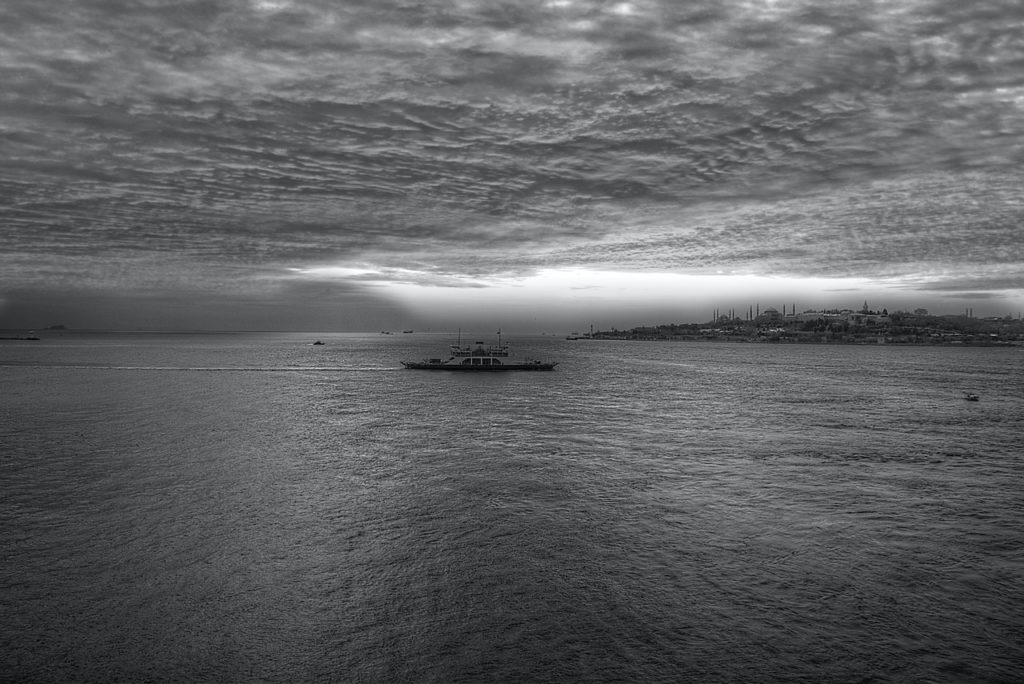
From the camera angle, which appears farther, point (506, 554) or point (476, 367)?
point (476, 367)

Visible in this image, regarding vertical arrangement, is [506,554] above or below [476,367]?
below

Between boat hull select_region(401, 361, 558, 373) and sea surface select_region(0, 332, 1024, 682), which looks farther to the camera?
boat hull select_region(401, 361, 558, 373)

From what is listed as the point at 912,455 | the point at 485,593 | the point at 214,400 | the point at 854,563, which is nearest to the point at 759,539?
the point at 854,563

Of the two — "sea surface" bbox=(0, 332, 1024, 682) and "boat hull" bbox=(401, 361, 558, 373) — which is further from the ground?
"boat hull" bbox=(401, 361, 558, 373)

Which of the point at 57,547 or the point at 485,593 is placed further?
the point at 57,547

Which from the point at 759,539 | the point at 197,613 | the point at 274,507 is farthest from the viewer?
the point at 274,507

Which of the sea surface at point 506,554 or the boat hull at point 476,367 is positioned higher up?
the boat hull at point 476,367

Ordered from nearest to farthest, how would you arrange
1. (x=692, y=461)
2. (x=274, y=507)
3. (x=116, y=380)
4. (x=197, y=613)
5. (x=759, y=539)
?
1. (x=197, y=613)
2. (x=759, y=539)
3. (x=274, y=507)
4. (x=692, y=461)
5. (x=116, y=380)

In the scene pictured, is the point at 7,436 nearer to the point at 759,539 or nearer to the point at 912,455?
the point at 759,539
